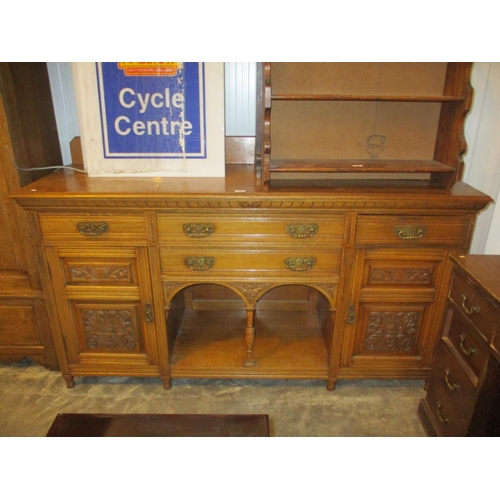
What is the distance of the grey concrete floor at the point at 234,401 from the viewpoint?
73.0 inches

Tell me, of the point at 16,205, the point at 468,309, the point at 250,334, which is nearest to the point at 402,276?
the point at 468,309

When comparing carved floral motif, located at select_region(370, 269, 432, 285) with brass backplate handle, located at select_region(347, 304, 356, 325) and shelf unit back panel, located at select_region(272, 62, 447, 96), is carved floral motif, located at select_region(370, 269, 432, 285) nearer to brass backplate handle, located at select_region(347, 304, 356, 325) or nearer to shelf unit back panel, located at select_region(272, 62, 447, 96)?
brass backplate handle, located at select_region(347, 304, 356, 325)

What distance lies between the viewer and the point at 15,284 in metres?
2.05

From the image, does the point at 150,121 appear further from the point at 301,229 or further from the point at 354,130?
the point at 354,130

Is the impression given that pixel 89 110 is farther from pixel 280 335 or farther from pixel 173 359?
pixel 280 335

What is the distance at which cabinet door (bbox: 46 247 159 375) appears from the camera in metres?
1.81

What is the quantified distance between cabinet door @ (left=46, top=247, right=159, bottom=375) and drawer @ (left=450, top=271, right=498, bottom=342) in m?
1.32

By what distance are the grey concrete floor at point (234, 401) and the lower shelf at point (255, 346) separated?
4.3 inches

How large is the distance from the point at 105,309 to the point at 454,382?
1.58m

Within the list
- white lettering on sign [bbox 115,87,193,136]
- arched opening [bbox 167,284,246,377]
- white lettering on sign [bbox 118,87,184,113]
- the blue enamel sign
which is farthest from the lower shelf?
white lettering on sign [bbox 118,87,184,113]

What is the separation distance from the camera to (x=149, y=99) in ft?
6.02

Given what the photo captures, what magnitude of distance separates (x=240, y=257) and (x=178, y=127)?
699 mm

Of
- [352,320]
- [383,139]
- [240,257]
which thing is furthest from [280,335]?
[383,139]
